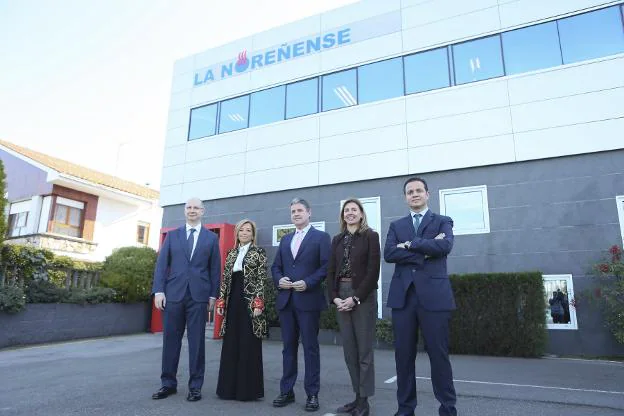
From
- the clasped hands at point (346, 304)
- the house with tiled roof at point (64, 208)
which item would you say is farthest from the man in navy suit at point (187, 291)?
the house with tiled roof at point (64, 208)

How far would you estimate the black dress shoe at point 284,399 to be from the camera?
12.0 ft

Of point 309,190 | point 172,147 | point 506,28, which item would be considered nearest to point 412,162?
point 309,190

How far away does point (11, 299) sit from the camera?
7852 millimetres

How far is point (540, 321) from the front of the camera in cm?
716

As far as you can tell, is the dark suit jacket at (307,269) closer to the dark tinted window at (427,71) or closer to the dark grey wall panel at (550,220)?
the dark grey wall panel at (550,220)

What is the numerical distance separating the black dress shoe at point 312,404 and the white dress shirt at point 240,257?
4.45 ft

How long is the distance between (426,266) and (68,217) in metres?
17.7

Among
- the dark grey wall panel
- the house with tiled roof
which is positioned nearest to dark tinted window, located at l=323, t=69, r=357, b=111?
the dark grey wall panel

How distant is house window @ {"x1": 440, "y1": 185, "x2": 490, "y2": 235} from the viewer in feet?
28.2

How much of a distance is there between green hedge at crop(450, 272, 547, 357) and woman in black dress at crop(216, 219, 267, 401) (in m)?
4.94

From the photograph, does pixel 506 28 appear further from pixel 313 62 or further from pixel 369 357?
pixel 369 357

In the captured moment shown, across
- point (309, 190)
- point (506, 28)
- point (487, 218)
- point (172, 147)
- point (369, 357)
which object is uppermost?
point (506, 28)

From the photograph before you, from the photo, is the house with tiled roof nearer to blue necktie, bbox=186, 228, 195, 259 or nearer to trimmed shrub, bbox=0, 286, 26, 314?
trimmed shrub, bbox=0, 286, 26, 314

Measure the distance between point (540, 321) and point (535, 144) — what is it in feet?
11.4
